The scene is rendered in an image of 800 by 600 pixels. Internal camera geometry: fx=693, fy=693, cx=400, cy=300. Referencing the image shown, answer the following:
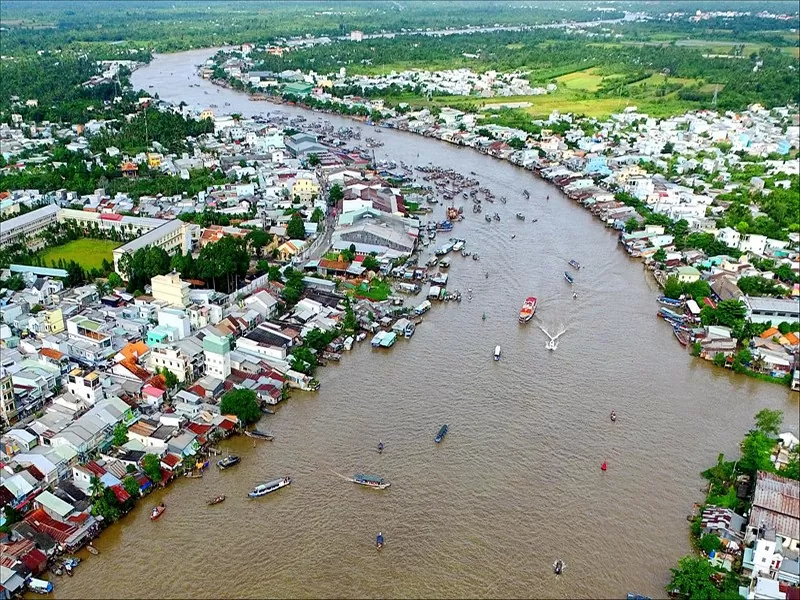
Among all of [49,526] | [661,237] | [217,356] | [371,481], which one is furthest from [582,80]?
[49,526]

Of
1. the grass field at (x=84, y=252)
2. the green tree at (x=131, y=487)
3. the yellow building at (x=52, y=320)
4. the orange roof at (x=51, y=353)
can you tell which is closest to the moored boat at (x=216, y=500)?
the green tree at (x=131, y=487)

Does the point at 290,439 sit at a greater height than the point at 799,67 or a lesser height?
lesser

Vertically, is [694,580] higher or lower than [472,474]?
higher

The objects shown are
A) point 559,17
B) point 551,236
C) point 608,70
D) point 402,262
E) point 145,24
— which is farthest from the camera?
point 559,17

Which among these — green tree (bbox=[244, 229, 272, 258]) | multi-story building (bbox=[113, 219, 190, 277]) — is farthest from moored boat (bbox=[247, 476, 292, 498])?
green tree (bbox=[244, 229, 272, 258])

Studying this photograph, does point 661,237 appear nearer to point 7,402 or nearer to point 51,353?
point 51,353

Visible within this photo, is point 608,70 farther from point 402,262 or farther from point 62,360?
point 62,360

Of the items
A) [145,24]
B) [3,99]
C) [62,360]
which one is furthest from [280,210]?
[145,24]
